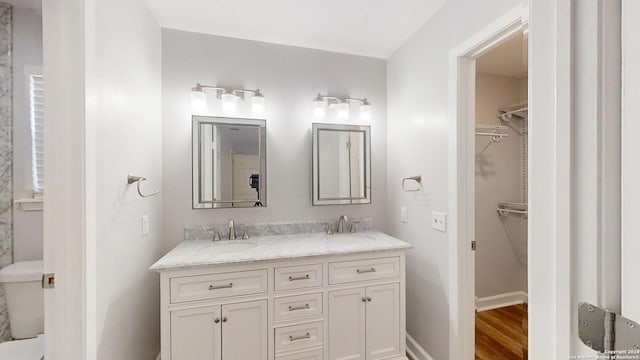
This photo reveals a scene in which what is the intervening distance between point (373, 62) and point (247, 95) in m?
1.17

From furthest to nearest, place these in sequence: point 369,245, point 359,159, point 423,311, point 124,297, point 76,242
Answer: point 359,159 < point 423,311 < point 369,245 < point 124,297 < point 76,242

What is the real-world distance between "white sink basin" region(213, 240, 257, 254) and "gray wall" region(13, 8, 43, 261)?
108cm

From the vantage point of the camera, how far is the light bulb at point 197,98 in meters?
1.95

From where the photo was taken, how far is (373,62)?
237cm

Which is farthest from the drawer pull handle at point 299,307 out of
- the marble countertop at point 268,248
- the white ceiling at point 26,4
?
the white ceiling at point 26,4

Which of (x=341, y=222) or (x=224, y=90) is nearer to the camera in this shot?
(x=224, y=90)

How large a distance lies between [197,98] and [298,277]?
58.4 inches

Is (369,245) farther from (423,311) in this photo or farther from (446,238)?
(423,311)

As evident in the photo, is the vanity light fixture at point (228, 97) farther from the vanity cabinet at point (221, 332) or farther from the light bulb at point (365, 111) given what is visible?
the vanity cabinet at point (221, 332)

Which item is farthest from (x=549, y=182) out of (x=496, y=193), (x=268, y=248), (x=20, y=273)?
(x=496, y=193)

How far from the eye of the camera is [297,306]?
1619 millimetres

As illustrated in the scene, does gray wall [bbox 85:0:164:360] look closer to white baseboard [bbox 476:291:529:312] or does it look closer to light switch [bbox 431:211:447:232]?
light switch [bbox 431:211:447:232]

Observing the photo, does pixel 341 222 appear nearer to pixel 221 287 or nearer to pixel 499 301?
pixel 221 287

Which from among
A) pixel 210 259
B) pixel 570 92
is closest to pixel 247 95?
pixel 210 259
